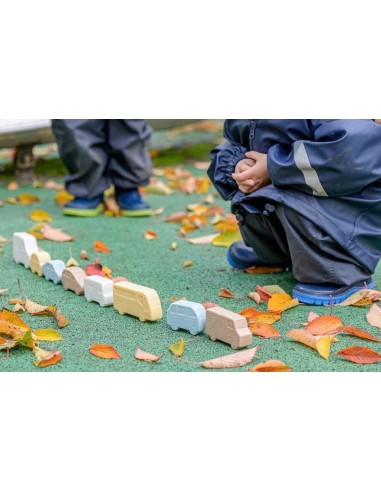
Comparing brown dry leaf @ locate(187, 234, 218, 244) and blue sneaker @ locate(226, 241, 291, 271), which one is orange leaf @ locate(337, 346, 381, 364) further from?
brown dry leaf @ locate(187, 234, 218, 244)

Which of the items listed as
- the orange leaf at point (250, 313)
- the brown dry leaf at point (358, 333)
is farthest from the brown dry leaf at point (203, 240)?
the brown dry leaf at point (358, 333)

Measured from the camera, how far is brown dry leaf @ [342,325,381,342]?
7.47ft

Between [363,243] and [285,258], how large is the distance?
43 centimetres

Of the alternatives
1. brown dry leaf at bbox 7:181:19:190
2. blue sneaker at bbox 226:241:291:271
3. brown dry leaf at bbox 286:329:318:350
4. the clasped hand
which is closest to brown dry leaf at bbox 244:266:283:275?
blue sneaker at bbox 226:241:291:271

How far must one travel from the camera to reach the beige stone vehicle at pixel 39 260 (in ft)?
9.79

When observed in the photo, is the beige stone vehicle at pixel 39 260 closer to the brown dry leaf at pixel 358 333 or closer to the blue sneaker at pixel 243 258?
the blue sneaker at pixel 243 258

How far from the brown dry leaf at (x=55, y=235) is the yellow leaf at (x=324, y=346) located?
1750 millimetres

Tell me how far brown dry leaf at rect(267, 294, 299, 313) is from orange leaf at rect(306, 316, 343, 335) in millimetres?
→ 180

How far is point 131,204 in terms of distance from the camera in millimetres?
4211

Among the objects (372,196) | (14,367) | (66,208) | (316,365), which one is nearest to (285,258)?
(372,196)

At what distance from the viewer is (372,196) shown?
2582mm

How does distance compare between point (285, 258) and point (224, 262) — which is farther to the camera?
point (224, 262)

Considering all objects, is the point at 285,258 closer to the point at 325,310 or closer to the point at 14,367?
the point at 325,310

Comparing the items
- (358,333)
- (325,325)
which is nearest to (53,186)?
(325,325)
